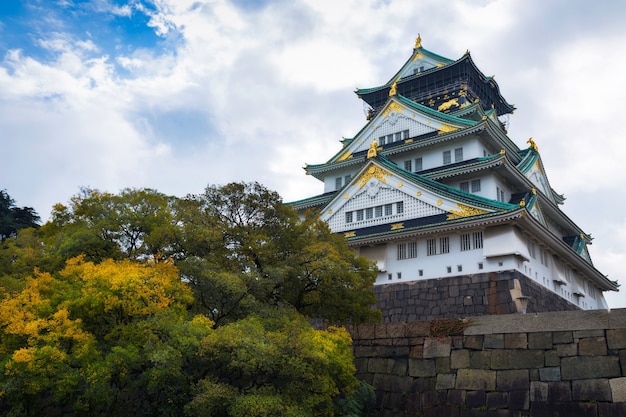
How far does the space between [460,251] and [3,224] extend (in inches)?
1017

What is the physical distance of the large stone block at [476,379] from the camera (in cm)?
1476

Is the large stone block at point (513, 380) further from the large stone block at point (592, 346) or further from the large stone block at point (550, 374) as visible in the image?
the large stone block at point (592, 346)

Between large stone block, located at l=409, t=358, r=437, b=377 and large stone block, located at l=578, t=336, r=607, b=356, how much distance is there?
156 inches

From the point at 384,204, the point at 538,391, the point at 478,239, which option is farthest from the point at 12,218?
the point at 538,391

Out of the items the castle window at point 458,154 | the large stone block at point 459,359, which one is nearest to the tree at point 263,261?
the large stone block at point 459,359

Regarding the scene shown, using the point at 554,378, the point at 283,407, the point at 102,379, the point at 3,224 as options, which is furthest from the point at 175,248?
the point at 3,224

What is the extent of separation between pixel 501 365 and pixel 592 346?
2278 mm

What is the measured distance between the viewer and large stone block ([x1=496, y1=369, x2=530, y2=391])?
46.7ft

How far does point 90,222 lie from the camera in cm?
1830

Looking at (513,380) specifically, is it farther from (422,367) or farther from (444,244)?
(444,244)

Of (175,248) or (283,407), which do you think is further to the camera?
(175,248)

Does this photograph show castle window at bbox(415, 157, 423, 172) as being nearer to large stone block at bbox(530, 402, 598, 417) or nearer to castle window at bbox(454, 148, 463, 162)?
A: castle window at bbox(454, 148, 463, 162)

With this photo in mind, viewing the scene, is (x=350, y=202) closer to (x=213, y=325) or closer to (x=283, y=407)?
(x=213, y=325)

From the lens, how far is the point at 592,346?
44.6ft
